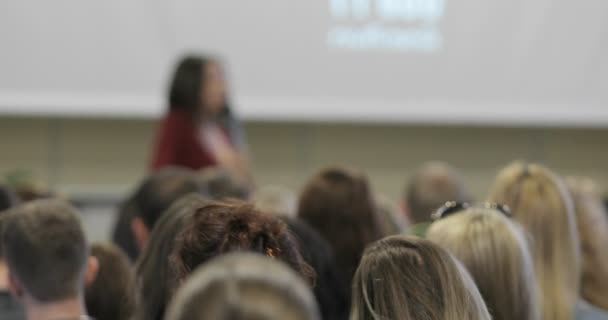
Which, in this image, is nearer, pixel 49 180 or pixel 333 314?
pixel 333 314

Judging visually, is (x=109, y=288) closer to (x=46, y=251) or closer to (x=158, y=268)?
(x=46, y=251)

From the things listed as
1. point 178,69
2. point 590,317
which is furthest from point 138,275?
point 178,69

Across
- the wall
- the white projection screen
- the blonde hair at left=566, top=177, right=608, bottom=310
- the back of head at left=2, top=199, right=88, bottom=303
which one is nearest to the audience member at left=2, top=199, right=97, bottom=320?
the back of head at left=2, top=199, right=88, bottom=303

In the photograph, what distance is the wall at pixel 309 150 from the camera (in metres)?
5.95

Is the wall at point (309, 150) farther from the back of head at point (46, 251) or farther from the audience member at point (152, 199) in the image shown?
the back of head at point (46, 251)

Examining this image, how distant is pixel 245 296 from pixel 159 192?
2019 mm

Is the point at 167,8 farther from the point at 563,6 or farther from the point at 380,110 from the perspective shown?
the point at 563,6

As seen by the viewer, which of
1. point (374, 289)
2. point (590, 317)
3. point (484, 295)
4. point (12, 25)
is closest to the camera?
point (374, 289)

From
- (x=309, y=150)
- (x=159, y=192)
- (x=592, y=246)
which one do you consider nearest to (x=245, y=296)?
(x=159, y=192)

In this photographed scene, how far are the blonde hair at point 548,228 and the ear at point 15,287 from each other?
1.26 meters

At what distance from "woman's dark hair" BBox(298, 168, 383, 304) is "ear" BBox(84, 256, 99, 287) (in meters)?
0.71

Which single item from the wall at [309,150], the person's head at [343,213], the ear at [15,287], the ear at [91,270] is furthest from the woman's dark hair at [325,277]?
the wall at [309,150]

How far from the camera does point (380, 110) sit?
228 inches

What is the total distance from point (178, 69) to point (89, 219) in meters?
1.91
